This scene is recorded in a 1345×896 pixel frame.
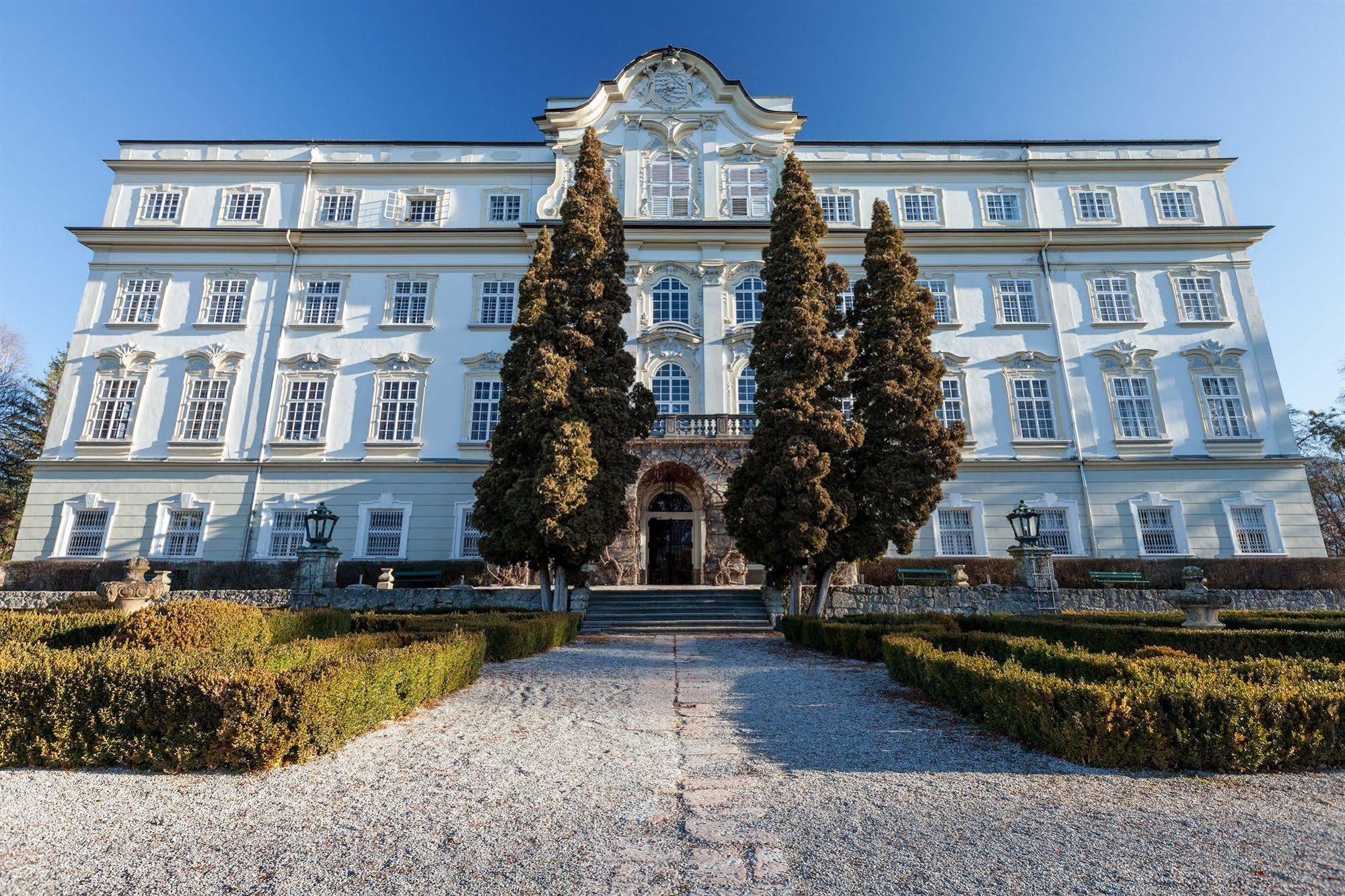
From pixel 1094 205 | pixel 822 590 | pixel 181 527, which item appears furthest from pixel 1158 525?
pixel 181 527

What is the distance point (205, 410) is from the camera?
23703 millimetres

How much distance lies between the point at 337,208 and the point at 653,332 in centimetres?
1440

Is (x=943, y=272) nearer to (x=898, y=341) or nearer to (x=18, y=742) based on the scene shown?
(x=898, y=341)

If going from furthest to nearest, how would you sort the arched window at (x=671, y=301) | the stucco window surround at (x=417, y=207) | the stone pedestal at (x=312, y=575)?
the stucco window surround at (x=417, y=207), the arched window at (x=671, y=301), the stone pedestal at (x=312, y=575)

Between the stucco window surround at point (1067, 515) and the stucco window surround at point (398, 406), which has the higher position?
the stucco window surround at point (398, 406)

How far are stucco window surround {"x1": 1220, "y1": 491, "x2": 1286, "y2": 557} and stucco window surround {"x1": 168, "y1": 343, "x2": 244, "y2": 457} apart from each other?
35824 mm

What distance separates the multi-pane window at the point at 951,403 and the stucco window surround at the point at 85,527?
29768 mm

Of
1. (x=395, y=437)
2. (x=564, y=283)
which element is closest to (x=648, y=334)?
(x=564, y=283)

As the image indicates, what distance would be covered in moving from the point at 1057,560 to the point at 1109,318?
10.4m

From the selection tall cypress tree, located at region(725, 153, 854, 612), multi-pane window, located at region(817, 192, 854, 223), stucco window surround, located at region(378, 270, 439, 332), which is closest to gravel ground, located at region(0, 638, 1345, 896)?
tall cypress tree, located at region(725, 153, 854, 612)

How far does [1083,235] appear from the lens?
2550cm

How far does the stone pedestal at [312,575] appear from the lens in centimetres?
1670

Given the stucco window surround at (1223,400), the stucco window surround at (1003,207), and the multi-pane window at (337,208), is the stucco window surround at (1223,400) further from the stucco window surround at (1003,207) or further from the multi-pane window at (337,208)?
the multi-pane window at (337,208)

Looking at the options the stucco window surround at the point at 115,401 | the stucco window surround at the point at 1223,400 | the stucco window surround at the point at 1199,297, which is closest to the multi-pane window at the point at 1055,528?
the stucco window surround at the point at 1223,400
